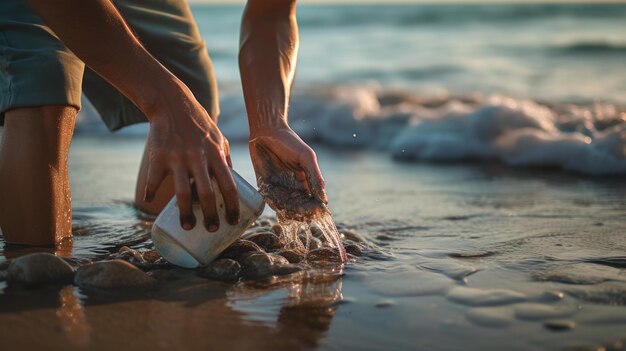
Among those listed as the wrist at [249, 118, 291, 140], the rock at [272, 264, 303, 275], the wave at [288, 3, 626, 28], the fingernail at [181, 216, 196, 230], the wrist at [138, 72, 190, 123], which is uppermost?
the wave at [288, 3, 626, 28]

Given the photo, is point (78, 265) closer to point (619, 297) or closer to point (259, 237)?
point (259, 237)

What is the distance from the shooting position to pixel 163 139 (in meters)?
2.13

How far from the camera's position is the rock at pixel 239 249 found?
8.49 feet

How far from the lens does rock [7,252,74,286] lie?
7.68 ft

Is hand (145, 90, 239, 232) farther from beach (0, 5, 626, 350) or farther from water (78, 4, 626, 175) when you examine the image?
water (78, 4, 626, 175)

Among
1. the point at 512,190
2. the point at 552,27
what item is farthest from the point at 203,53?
the point at 552,27

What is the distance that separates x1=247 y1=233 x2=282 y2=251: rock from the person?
29cm

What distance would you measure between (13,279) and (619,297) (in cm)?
175

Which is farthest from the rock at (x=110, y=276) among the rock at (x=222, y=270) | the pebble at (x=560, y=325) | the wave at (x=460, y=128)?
A: the wave at (x=460, y=128)

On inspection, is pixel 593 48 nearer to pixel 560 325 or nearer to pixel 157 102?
pixel 560 325

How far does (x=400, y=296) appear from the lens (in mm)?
2268

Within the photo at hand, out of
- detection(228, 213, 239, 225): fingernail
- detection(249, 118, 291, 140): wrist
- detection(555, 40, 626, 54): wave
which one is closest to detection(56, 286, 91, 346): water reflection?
detection(228, 213, 239, 225): fingernail

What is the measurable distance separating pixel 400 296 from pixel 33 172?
1.37m

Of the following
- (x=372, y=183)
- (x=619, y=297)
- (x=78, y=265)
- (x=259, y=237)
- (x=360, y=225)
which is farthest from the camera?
(x=372, y=183)
